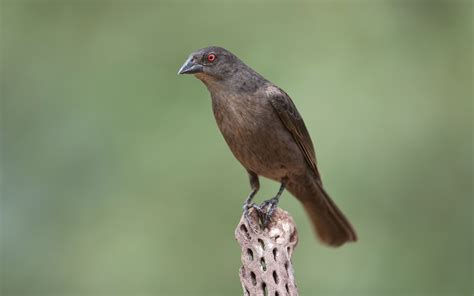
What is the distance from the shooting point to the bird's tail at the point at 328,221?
6.41 m

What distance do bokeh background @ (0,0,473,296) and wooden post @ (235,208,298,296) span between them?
6.23ft

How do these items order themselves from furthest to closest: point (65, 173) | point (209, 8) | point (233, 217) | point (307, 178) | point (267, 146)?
point (209, 8) < point (65, 173) < point (233, 217) < point (307, 178) < point (267, 146)

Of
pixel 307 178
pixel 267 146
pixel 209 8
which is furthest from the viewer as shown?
pixel 209 8

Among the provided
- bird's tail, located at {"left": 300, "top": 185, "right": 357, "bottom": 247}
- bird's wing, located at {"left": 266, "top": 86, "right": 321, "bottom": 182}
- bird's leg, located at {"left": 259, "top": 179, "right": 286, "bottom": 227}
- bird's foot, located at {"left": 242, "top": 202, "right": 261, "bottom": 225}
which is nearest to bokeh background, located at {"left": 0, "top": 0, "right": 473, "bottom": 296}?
bird's tail, located at {"left": 300, "top": 185, "right": 357, "bottom": 247}

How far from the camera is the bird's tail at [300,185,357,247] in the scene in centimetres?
641

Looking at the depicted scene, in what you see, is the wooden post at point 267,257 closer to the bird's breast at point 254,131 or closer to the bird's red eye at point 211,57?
the bird's breast at point 254,131

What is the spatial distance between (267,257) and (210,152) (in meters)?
2.67

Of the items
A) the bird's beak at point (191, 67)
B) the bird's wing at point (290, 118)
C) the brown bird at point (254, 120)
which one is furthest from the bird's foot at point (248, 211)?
the bird's beak at point (191, 67)

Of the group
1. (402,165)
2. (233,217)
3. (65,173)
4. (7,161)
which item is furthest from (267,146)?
(7,161)

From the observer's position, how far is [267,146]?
565 centimetres

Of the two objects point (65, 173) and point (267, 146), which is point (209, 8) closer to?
point (65, 173)

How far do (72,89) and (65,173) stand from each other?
94 cm

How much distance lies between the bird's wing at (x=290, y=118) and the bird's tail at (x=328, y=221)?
55 centimetres

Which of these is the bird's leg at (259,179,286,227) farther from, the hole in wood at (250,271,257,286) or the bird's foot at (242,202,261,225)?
the hole in wood at (250,271,257,286)
